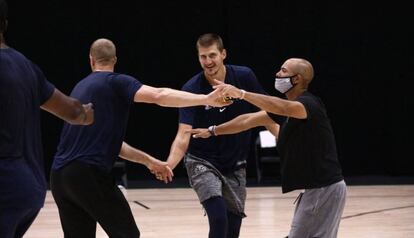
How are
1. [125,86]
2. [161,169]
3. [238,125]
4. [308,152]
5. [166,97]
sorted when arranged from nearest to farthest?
1. [166,97]
2. [125,86]
3. [308,152]
4. [161,169]
5. [238,125]

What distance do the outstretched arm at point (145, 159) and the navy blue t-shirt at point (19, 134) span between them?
6.55 feet

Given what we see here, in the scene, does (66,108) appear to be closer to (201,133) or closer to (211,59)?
(201,133)

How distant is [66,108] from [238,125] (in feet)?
8.12

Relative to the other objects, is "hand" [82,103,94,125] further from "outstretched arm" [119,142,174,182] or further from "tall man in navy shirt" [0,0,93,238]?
"outstretched arm" [119,142,174,182]

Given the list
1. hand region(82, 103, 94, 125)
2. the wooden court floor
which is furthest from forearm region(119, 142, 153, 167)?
the wooden court floor

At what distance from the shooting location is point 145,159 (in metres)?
5.75

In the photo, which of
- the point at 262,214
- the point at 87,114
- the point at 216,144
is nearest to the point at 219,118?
the point at 216,144

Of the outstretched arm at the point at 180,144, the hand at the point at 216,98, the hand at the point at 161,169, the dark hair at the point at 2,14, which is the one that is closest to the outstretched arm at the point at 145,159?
the hand at the point at 161,169

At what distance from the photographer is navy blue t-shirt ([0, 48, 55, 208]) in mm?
3611

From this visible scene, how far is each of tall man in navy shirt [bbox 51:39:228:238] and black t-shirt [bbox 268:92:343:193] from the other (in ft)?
1.74

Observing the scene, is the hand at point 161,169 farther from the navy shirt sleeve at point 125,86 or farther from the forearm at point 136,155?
the navy shirt sleeve at point 125,86

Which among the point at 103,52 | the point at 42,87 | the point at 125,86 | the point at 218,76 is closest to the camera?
the point at 42,87

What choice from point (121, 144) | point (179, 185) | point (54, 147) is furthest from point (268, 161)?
point (121, 144)

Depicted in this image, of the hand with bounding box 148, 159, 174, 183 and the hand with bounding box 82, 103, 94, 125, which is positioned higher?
the hand with bounding box 82, 103, 94, 125
